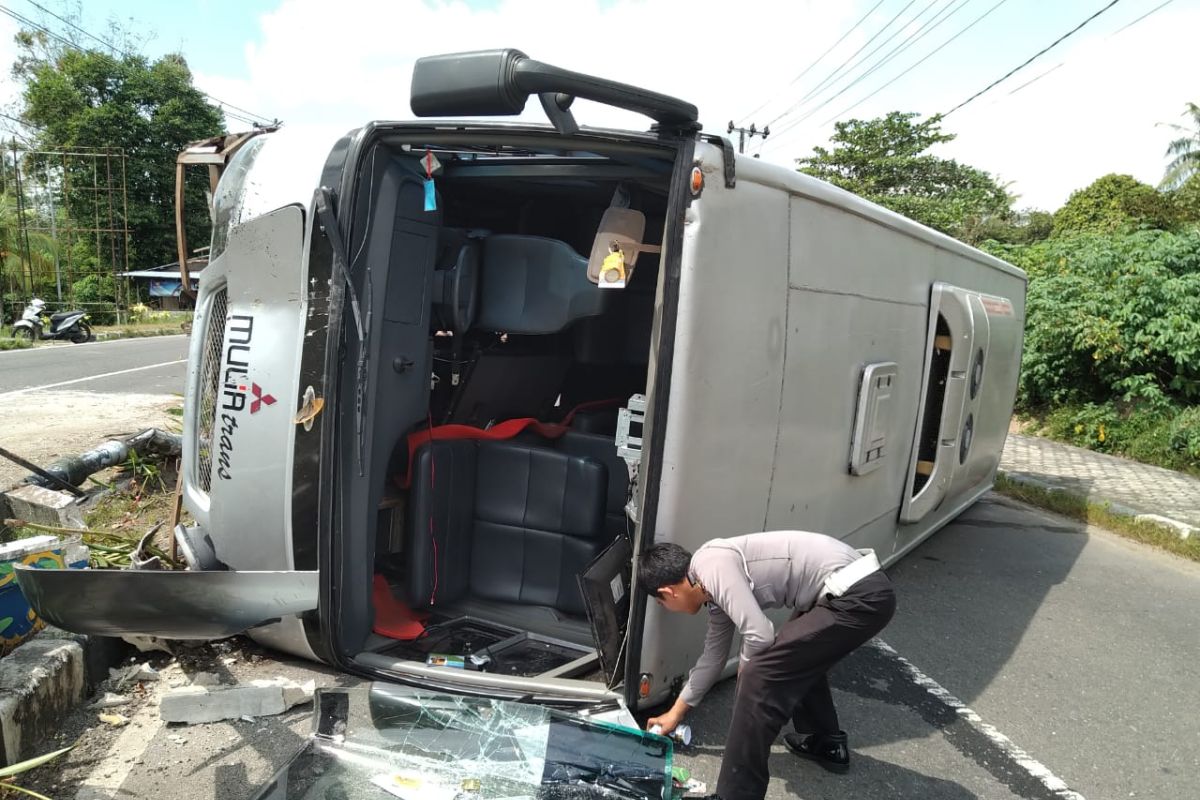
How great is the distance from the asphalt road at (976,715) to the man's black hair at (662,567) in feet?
2.80

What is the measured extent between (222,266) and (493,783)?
2.47m

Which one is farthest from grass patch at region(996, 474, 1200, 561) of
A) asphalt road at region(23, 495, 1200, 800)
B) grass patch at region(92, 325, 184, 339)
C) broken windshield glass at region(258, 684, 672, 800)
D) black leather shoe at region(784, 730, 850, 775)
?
grass patch at region(92, 325, 184, 339)

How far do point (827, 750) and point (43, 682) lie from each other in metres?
2.95

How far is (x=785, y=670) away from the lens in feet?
8.20

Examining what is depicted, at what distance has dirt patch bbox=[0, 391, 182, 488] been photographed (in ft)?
19.9

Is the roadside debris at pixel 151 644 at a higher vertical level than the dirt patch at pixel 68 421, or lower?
lower

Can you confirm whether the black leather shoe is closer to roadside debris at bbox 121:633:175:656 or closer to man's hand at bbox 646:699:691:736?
man's hand at bbox 646:699:691:736

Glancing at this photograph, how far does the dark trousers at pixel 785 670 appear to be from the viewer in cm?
247

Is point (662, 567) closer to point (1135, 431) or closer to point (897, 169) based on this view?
point (1135, 431)

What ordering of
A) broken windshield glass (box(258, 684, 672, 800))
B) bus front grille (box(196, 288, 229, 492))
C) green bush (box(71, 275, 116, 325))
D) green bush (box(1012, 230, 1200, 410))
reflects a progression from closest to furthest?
broken windshield glass (box(258, 684, 672, 800)), bus front grille (box(196, 288, 229, 492)), green bush (box(1012, 230, 1200, 410)), green bush (box(71, 275, 116, 325))

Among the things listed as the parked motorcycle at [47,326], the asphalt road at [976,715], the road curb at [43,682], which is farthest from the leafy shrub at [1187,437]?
the parked motorcycle at [47,326]

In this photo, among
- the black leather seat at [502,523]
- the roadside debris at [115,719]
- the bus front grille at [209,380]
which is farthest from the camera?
the black leather seat at [502,523]

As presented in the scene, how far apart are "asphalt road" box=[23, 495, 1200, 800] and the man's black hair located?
85 centimetres

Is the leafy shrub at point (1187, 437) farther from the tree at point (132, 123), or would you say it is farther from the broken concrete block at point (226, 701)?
the tree at point (132, 123)
